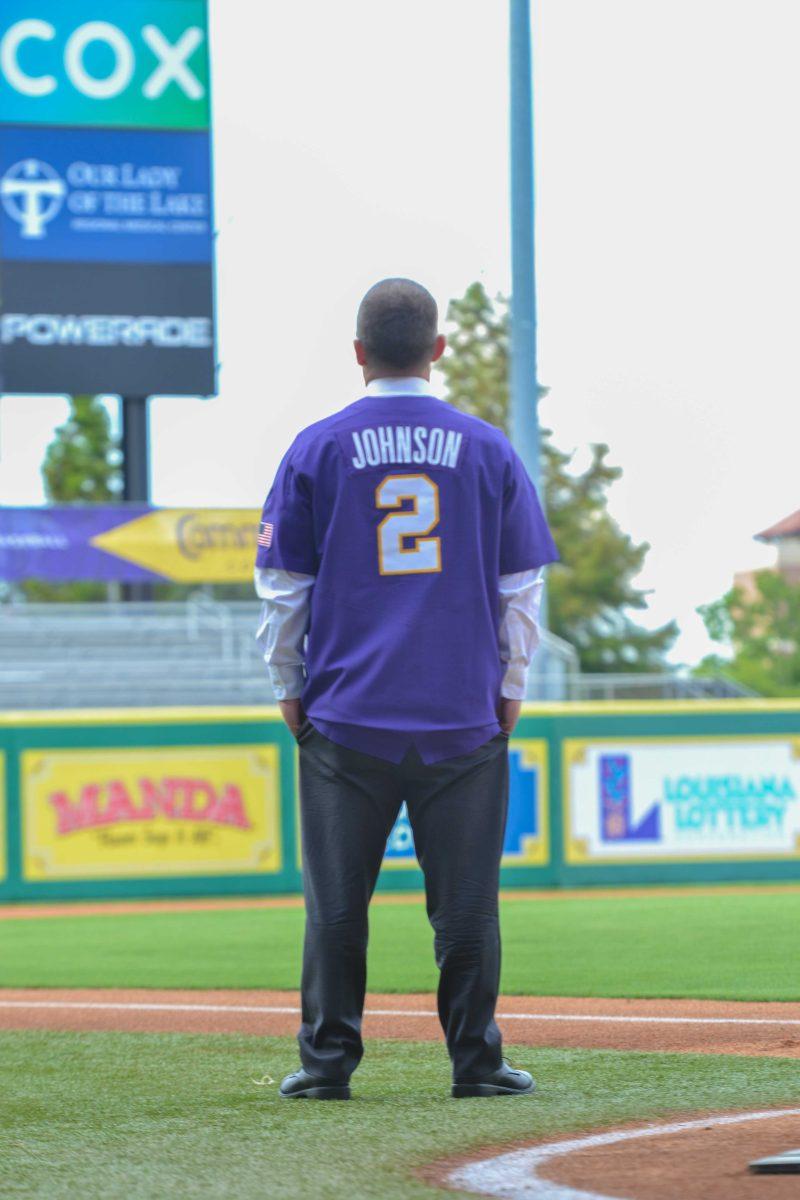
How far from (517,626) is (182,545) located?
22.1 meters

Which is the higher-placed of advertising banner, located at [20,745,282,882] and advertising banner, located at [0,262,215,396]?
advertising banner, located at [0,262,215,396]

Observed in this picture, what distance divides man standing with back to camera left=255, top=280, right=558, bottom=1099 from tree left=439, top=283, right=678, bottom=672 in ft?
137

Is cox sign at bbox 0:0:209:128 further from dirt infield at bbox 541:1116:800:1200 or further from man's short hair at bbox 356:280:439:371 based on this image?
dirt infield at bbox 541:1116:800:1200

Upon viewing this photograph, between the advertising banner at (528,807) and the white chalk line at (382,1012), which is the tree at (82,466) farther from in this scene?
the white chalk line at (382,1012)

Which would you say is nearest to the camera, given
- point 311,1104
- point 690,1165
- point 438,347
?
point 690,1165

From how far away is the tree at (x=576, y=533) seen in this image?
155ft

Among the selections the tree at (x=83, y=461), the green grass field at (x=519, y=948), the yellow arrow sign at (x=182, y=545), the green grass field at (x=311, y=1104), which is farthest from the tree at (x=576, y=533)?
the green grass field at (x=311, y=1104)

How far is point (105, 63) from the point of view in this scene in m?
23.5

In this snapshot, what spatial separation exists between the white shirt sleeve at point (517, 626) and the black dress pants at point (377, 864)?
0.55ft

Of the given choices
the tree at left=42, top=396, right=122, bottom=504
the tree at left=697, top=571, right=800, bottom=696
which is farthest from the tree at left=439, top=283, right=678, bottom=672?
the tree at left=697, top=571, right=800, bottom=696

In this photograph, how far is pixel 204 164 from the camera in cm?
2339

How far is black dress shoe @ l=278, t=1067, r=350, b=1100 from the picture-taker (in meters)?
4.37

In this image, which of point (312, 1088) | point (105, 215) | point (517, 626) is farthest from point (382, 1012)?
point (105, 215)

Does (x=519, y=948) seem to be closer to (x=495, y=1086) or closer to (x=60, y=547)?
(x=495, y=1086)
